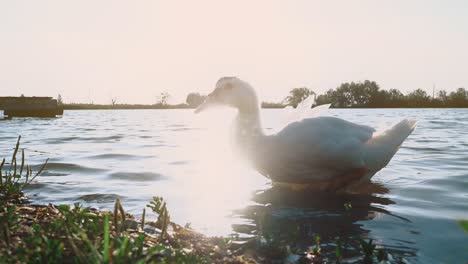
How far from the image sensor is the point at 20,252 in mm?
2537

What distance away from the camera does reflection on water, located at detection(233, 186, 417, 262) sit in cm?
420

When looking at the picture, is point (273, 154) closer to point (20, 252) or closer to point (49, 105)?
point (20, 252)

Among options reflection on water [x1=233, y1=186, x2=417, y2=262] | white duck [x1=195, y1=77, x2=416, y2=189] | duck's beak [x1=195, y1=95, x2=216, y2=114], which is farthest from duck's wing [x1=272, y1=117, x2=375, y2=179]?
duck's beak [x1=195, y1=95, x2=216, y2=114]

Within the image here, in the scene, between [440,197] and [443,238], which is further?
[440,197]

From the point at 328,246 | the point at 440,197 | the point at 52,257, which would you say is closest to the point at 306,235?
the point at 328,246

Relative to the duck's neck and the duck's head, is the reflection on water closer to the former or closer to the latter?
the duck's neck

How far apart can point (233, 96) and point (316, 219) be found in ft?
8.92

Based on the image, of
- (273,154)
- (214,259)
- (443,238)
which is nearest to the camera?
(214,259)

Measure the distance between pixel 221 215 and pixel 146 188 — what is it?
2.21 meters

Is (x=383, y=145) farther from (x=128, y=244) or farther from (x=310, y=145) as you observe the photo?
(x=128, y=244)

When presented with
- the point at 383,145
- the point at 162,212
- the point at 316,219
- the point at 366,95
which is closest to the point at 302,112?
the point at 383,145

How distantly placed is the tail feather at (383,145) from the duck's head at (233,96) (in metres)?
1.94

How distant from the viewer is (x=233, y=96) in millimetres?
7211

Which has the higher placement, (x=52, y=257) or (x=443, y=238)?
(x=52, y=257)
